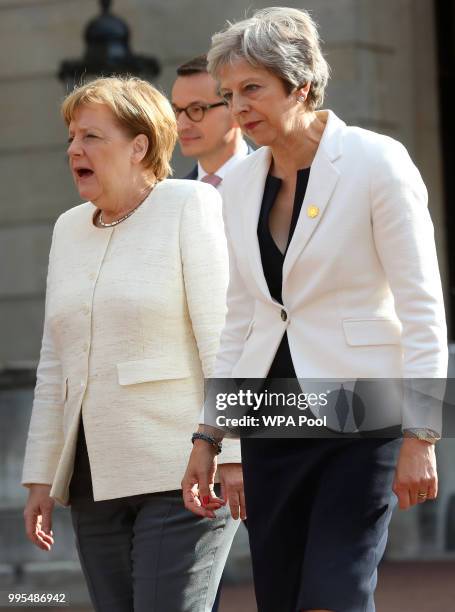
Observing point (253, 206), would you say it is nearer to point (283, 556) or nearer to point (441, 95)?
point (283, 556)

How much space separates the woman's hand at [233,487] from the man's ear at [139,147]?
3.11 ft

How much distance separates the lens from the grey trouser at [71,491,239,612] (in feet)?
13.2

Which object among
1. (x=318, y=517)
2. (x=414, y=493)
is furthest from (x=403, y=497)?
(x=318, y=517)

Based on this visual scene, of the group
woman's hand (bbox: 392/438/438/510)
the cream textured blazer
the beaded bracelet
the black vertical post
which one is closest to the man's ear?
the cream textured blazer

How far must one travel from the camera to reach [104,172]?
4.31 m

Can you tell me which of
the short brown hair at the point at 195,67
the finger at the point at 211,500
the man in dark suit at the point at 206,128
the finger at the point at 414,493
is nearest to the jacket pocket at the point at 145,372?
the finger at the point at 211,500

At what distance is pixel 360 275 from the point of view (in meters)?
3.60

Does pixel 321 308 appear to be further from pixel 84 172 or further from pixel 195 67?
pixel 195 67

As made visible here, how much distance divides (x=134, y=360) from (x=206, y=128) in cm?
143

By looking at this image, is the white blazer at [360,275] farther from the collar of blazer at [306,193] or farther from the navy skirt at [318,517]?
the navy skirt at [318,517]

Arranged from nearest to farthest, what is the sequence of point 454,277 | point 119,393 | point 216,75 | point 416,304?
point 416,304 → point 216,75 → point 119,393 → point 454,277

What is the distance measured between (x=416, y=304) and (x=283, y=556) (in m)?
0.69

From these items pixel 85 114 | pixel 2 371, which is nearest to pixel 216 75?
pixel 85 114

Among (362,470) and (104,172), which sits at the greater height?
(104,172)
